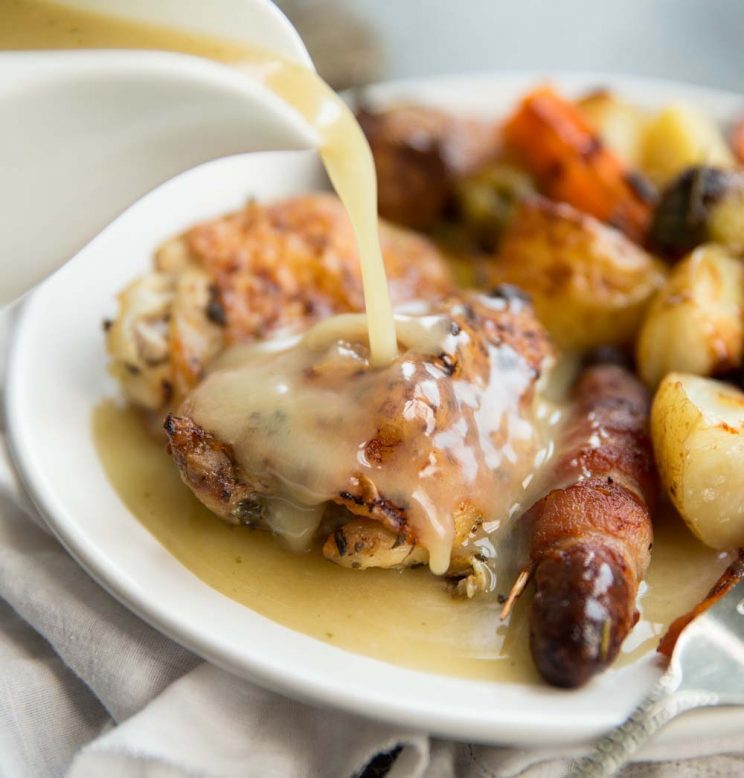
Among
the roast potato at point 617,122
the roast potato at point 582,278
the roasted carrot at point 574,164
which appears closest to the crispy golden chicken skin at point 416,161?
the roasted carrot at point 574,164

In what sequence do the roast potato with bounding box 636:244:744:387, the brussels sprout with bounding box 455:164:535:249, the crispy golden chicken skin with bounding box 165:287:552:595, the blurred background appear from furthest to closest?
the blurred background, the brussels sprout with bounding box 455:164:535:249, the roast potato with bounding box 636:244:744:387, the crispy golden chicken skin with bounding box 165:287:552:595

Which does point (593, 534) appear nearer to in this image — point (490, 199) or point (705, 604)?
point (705, 604)

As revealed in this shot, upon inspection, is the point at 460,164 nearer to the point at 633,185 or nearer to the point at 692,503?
the point at 633,185

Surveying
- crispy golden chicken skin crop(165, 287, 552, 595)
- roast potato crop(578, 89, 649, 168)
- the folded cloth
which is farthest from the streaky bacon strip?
roast potato crop(578, 89, 649, 168)

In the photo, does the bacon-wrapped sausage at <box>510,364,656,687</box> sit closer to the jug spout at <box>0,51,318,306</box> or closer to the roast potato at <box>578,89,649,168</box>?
the jug spout at <box>0,51,318,306</box>

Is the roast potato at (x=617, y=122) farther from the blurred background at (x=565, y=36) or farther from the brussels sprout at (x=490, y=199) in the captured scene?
the blurred background at (x=565, y=36)
